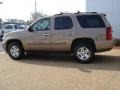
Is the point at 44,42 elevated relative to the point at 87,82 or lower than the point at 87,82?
elevated

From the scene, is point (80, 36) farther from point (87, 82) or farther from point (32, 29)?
point (87, 82)

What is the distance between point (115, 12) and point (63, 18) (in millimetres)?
8664

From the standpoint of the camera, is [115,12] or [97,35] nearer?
[97,35]

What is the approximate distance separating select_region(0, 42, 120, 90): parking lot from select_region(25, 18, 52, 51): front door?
63 cm

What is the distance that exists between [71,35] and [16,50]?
2.74 metres

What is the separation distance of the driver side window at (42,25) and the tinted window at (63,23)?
346mm

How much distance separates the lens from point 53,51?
478 inches

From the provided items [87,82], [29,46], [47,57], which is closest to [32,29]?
[29,46]

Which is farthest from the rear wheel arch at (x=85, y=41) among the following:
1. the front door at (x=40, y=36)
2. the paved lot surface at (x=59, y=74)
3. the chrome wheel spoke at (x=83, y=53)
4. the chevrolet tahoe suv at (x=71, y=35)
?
the front door at (x=40, y=36)

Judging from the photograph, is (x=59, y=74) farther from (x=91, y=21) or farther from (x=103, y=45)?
(x=91, y=21)

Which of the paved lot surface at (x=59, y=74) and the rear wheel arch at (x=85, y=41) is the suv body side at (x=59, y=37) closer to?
the rear wheel arch at (x=85, y=41)

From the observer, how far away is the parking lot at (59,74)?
25.4 feet

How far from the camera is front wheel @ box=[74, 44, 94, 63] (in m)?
Result: 11.4

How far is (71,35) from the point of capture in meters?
11.6
